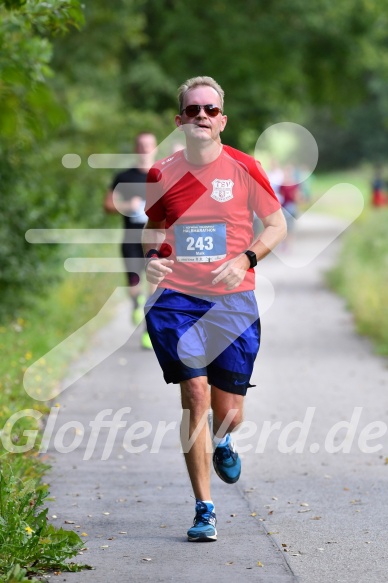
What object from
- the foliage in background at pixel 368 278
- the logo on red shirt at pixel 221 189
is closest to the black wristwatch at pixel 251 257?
the logo on red shirt at pixel 221 189

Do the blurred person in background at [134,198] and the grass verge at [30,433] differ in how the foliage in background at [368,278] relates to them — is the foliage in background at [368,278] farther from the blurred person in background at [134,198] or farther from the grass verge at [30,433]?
the grass verge at [30,433]

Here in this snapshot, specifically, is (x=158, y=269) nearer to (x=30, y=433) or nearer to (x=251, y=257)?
(x=251, y=257)

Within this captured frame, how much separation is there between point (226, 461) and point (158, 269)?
1.04 meters

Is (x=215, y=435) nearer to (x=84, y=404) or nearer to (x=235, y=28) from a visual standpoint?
(x=84, y=404)

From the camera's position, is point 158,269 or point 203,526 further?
point 158,269

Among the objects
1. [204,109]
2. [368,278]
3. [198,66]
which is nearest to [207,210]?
[204,109]

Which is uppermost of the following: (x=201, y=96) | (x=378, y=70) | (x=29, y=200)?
(x=378, y=70)

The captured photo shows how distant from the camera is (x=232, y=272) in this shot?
6.02 m

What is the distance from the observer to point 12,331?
12281 millimetres

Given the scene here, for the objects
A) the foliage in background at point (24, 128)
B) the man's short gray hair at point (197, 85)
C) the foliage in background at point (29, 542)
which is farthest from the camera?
the foliage in background at point (24, 128)

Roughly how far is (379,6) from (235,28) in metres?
3.82

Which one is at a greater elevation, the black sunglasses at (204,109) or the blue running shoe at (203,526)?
the black sunglasses at (204,109)

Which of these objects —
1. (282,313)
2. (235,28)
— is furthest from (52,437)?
(235,28)

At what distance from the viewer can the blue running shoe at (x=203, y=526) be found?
19.4 feet
